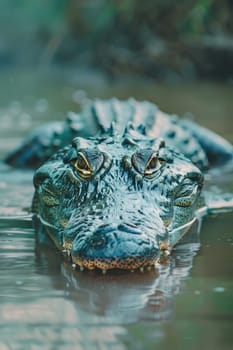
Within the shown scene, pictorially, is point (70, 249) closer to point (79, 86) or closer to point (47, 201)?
point (47, 201)

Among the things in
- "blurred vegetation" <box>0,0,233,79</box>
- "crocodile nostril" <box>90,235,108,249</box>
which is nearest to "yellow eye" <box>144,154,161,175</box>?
"crocodile nostril" <box>90,235,108,249</box>

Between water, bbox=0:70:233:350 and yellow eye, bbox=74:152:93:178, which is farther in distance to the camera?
yellow eye, bbox=74:152:93:178

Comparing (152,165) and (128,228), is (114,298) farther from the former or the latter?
(152,165)

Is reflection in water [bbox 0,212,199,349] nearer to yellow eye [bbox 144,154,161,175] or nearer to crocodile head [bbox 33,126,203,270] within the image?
crocodile head [bbox 33,126,203,270]

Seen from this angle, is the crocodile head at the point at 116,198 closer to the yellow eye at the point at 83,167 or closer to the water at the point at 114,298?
the yellow eye at the point at 83,167

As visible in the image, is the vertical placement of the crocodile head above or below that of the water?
above

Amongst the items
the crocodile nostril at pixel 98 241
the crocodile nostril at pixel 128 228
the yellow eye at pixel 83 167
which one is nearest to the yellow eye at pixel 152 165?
the yellow eye at pixel 83 167

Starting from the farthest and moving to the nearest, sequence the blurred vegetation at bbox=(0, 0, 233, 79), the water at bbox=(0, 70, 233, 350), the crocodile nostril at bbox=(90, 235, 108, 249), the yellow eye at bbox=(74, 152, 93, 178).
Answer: the blurred vegetation at bbox=(0, 0, 233, 79)
the yellow eye at bbox=(74, 152, 93, 178)
the crocodile nostril at bbox=(90, 235, 108, 249)
the water at bbox=(0, 70, 233, 350)
